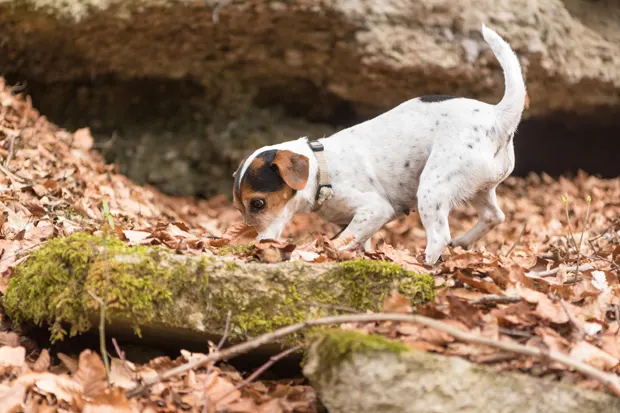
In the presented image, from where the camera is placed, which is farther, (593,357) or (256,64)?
(256,64)

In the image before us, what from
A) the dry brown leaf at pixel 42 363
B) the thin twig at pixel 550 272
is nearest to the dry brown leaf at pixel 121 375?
the dry brown leaf at pixel 42 363

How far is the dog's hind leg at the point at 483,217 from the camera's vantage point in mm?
5070

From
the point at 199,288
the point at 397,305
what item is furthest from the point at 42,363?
the point at 397,305

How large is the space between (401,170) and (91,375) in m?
2.82

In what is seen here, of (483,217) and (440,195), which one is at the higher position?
(440,195)

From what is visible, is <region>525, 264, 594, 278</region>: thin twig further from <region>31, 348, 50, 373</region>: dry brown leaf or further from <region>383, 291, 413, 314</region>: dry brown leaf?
<region>31, 348, 50, 373</region>: dry brown leaf

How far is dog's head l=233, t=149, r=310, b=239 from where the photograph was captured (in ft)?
14.9

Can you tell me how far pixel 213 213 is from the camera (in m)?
8.40

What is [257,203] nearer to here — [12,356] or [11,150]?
[12,356]

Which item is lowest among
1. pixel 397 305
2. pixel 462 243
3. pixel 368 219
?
pixel 462 243

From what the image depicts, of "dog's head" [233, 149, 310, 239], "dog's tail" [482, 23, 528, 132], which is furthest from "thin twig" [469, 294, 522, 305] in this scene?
"dog's tail" [482, 23, 528, 132]

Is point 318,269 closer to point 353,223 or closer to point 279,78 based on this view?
point 353,223

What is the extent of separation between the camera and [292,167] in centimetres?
452

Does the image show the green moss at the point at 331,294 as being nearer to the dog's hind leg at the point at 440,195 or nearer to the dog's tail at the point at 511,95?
the dog's hind leg at the point at 440,195
